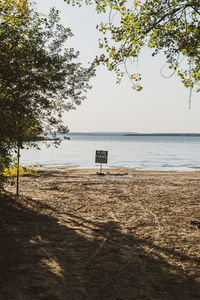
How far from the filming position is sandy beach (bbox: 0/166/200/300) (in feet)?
15.7

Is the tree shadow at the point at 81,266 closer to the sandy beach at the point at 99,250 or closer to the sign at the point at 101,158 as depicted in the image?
the sandy beach at the point at 99,250

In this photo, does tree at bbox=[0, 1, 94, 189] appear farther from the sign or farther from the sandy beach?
the sign

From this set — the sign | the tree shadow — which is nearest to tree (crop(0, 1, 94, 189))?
the tree shadow

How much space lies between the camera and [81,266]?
5.75 m

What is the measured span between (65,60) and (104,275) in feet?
21.8

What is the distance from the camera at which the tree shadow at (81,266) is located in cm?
465

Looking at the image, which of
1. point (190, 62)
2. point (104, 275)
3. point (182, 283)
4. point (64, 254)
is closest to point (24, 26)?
point (190, 62)

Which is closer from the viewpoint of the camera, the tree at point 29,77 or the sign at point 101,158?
the tree at point 29,77

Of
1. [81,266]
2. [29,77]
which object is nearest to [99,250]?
[81,266]

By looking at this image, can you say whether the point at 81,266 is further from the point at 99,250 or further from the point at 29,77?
the point at 29,77

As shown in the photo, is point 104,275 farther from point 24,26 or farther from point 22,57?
point 24,26

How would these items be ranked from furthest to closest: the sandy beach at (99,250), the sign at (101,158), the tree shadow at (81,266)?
the sign at (101,158) < the sandy beach at (99,250) < the tree shadow at (81,266)

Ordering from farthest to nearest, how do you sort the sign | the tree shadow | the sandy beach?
the sign
the sandy beach
the tree shadow

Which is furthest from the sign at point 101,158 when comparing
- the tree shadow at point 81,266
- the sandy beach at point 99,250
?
the tree shadow at point 81,266
